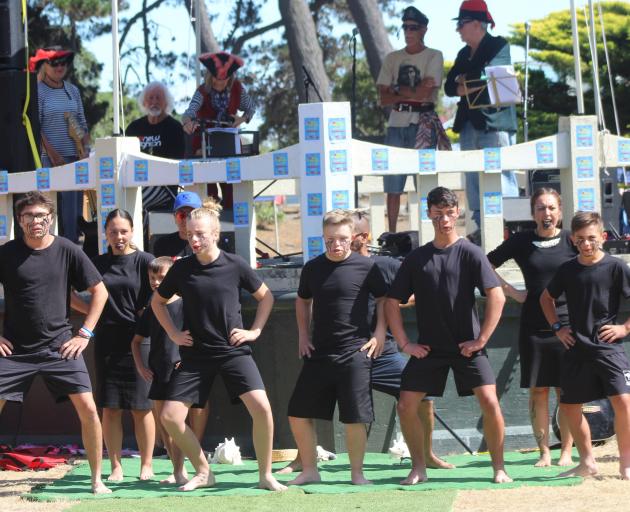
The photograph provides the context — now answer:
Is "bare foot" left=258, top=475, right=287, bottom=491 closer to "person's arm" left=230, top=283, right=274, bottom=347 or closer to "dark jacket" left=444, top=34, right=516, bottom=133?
"person's arm" left=230, top=283, right=274, bottom=347

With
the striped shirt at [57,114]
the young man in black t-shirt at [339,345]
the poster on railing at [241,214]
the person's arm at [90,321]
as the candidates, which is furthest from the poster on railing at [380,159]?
the striped shirt at [57,114]

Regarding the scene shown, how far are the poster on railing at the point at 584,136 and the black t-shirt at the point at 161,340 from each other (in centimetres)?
286

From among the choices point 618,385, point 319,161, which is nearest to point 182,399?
point 319,161

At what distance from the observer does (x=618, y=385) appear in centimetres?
721

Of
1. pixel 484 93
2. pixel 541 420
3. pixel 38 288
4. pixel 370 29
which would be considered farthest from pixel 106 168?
pixel 370 29

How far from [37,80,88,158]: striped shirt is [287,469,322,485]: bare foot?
4.59 m

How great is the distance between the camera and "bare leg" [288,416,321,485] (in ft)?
24.0

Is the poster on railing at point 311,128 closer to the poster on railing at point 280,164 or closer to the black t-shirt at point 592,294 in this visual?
the poster on railing at point 280,164

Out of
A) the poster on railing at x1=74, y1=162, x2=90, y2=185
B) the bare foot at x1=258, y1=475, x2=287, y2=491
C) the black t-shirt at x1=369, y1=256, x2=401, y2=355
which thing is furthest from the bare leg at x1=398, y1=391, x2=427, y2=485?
the poster on railing at x1=74, y1=162, x2=90, y2=185

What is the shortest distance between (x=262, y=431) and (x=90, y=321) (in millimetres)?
1155

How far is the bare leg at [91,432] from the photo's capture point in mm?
7195

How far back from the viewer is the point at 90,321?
7.21 m

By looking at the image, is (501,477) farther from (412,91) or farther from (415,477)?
(412,91)

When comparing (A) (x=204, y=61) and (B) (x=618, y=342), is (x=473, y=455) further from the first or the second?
(A) (x=204, y=61)
